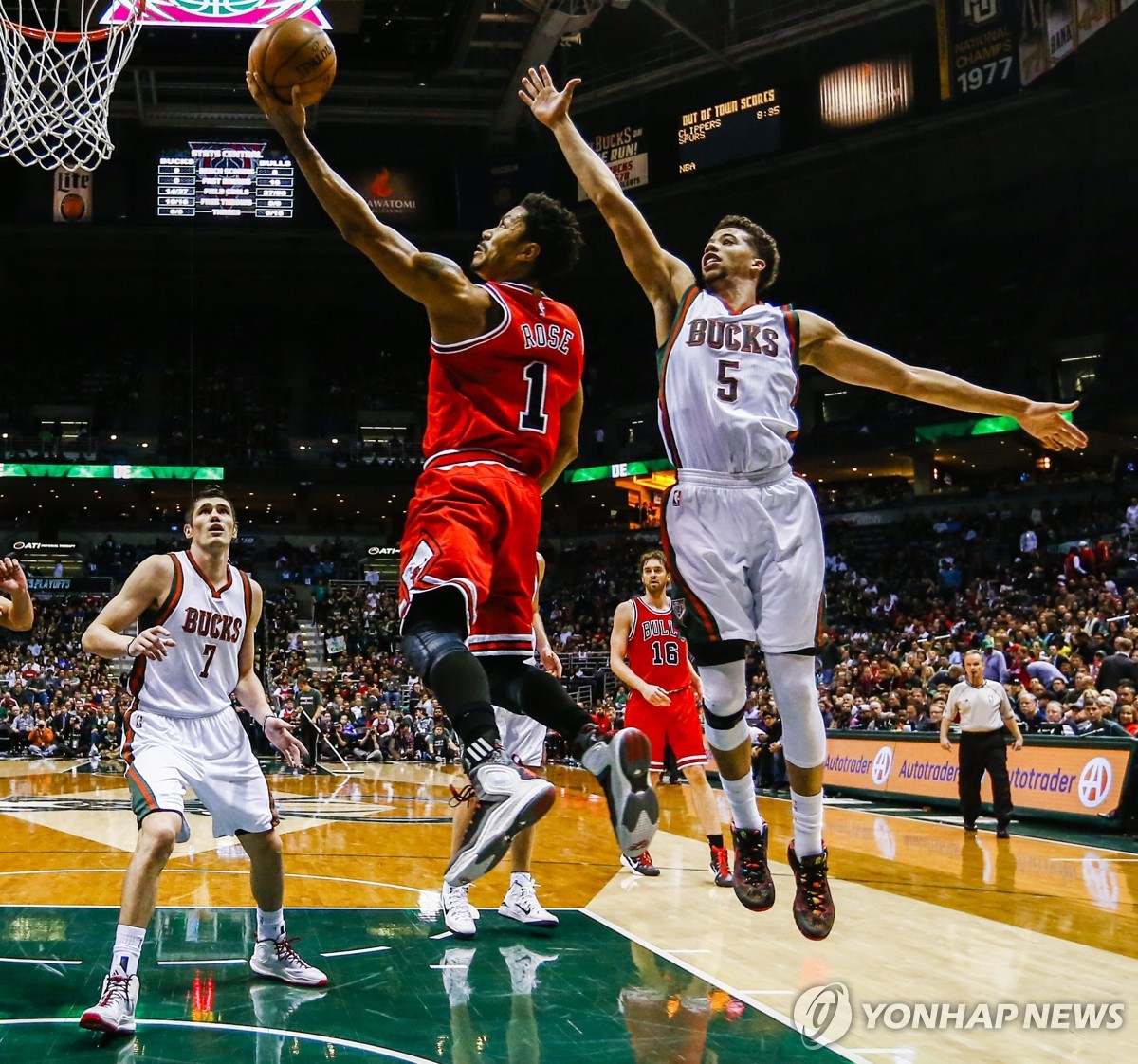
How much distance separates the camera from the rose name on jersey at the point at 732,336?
4.34 m

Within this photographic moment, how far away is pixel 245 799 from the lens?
556 cm

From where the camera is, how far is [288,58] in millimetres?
3945

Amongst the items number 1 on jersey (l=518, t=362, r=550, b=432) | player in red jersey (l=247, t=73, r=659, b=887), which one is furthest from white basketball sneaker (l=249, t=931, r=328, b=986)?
number 1 on jersey (l=518, t=362, r=550, b=432)

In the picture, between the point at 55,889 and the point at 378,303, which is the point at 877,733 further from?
the point at 378,303

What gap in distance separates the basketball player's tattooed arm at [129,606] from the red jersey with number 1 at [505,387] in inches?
69.9

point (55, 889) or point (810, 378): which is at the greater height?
point (810, 378)

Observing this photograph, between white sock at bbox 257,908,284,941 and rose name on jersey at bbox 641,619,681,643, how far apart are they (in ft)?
13.5

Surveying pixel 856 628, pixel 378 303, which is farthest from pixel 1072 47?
pixel 378 303

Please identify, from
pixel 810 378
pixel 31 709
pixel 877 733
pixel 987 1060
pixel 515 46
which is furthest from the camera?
pixel 810 378

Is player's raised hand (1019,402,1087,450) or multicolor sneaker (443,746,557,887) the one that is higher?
player's raised hand (1019,402,1087,450)

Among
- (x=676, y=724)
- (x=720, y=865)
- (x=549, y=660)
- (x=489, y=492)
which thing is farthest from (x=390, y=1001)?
(x=676, y=724)

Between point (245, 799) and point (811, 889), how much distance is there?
2.78 m

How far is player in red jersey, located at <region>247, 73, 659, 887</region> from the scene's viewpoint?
3.47 meters

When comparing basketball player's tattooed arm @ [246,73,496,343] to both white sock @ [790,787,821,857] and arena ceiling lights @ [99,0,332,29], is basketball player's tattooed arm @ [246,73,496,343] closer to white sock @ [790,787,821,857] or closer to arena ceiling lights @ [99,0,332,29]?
white sock @ [790,787,821,857]
